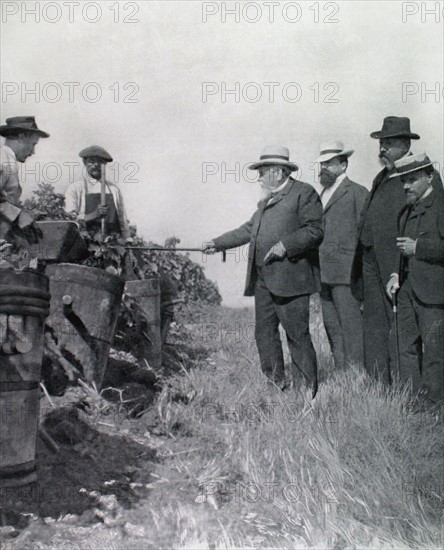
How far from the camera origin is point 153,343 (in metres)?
6.41

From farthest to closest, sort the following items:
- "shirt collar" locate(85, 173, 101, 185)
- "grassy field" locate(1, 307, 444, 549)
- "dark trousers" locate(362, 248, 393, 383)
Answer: "shirt collar" locate(85, 173, 101, 185) → "dark trousers" locate(362, 248, 393, 383) → "grassy field" locate(1, 307, 444, 549)

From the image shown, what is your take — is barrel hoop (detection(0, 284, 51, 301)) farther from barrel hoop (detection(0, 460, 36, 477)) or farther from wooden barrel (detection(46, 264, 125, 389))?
wooden barrel (detection(46, 264, 125, 389))

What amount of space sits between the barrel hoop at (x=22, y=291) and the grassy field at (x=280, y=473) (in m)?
1.03

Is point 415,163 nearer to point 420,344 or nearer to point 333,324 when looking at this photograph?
point 420,344

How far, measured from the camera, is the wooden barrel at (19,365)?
313 centimetres

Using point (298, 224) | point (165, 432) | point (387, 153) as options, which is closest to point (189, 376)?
point (165, 432)

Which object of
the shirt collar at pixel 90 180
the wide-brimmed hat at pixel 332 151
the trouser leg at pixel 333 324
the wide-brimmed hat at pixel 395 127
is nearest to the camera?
the wide-brimmed hat at pixel 395 127

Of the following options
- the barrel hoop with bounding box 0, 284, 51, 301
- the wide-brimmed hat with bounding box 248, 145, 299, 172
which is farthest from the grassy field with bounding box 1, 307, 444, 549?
the wide-brimmed hat with bounding box 248, 145, 299, 172

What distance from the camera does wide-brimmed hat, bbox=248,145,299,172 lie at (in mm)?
5590

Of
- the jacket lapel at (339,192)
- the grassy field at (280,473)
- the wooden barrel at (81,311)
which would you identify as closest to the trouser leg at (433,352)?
the grassy field at (280,473)

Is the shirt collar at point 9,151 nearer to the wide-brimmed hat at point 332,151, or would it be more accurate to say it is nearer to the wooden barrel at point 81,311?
the wooden barrel at point 81,311

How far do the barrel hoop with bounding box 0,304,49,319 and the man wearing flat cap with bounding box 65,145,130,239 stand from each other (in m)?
3.11

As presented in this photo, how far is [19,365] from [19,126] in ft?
7.99

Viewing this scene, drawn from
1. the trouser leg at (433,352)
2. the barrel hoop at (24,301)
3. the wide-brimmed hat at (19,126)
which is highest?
the wide-brimmed hat at (19,126)
